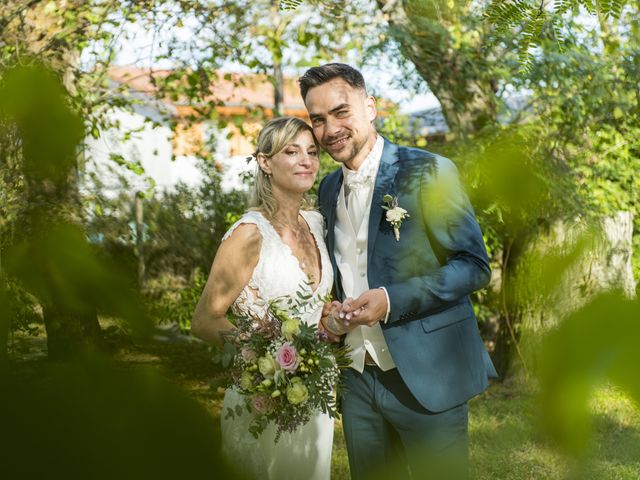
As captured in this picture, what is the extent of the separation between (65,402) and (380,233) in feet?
8.03

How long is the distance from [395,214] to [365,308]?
374 mm

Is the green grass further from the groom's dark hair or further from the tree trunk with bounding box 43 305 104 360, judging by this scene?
the groom's dark hair

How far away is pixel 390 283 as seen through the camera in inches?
106

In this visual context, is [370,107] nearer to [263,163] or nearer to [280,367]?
[263,163]

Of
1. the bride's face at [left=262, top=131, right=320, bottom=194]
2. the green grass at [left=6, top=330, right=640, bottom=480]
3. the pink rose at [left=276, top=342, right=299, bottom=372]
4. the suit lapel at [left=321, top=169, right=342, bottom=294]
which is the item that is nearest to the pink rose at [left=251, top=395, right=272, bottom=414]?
the pink rose at [left=276, top=342, right=299, bottom=372]

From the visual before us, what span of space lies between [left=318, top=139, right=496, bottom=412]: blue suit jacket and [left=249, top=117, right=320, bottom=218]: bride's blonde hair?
17.3 inches

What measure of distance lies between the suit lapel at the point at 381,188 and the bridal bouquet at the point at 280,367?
1.89ft

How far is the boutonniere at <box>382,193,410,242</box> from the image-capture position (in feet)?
8.56

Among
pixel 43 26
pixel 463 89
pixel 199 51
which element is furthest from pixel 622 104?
pixel 43 26

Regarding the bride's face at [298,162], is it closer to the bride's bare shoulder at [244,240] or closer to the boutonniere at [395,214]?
the bride's bare shoulder at [244,240]

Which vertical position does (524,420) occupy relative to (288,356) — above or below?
above

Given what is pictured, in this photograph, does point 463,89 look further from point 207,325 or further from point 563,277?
point 563,277

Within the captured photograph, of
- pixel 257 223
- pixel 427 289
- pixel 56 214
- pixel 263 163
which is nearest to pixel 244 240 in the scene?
pixel 257 223

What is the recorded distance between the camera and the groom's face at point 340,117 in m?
2.84
